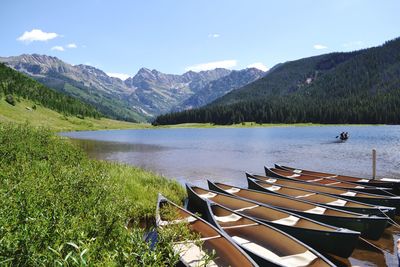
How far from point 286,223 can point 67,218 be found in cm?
1148

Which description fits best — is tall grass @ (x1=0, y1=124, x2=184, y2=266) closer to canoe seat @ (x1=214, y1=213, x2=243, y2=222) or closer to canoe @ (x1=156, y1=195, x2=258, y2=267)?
canoe @ (x1=156, y1=195, x2=258, y2=267)

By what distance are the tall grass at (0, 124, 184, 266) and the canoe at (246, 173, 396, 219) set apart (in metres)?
8.58

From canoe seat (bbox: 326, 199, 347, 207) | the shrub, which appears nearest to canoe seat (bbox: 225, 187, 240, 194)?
canoe seat (bbox: 326, 199, 347, 207)

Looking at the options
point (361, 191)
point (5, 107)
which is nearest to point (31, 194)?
point (361, 191)

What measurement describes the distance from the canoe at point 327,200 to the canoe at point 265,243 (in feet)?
20.0

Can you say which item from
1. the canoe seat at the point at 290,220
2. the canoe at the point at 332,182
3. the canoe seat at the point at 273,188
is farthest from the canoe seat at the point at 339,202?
the canoe seat at the point at 273,188

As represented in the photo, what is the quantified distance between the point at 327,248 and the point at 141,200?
1126 centimetres

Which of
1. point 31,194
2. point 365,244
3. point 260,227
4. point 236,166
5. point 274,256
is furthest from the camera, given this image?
point 236,166

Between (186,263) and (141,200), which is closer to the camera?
(186,263)

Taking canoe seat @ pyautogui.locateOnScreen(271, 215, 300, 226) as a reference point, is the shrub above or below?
above

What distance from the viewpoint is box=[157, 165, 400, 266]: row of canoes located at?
39.3 feet

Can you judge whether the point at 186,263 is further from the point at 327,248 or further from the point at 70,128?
the point at 70,128

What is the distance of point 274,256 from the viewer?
13.4 m

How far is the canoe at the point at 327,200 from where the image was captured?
17.7 meters
